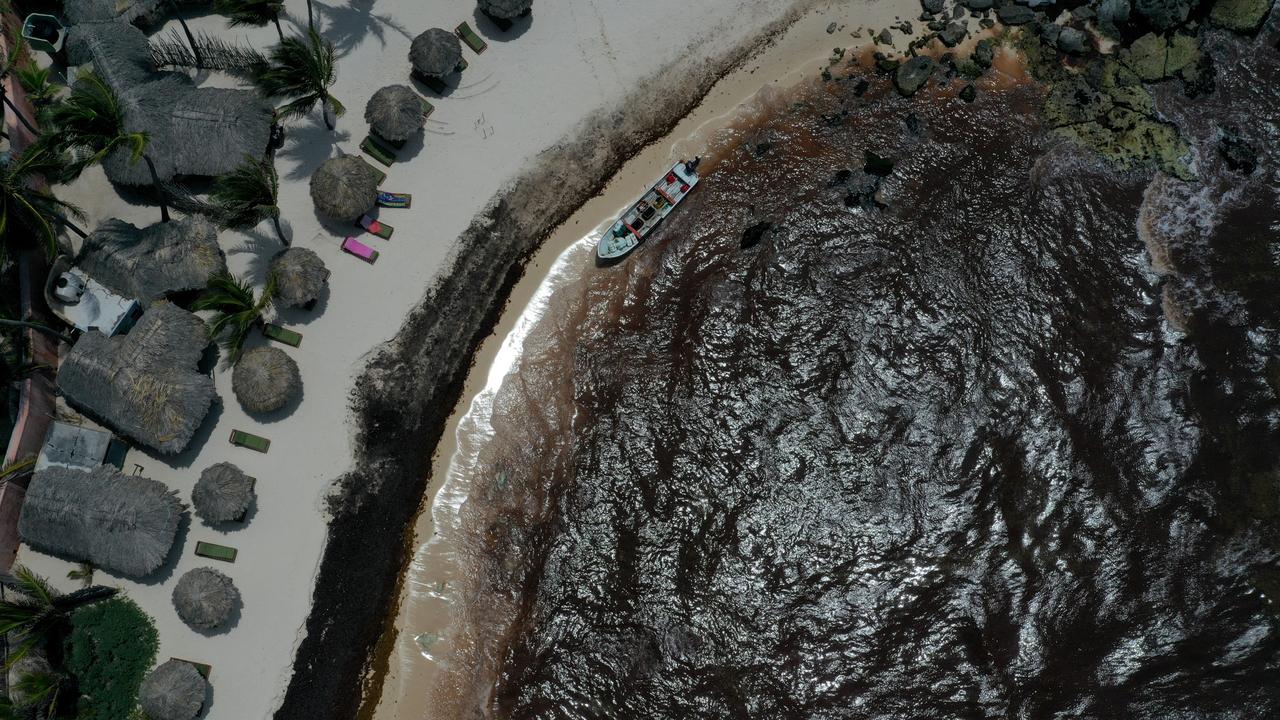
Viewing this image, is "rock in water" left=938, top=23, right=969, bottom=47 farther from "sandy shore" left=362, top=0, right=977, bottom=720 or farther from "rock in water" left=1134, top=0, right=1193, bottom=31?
"rock in water" left=1134, top=0, right=1193, bottom=31

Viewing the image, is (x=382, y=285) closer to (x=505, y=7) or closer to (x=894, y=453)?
(x=505, y=7)

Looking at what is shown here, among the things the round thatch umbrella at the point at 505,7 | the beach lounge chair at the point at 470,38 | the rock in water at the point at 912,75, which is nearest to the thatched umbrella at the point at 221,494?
the beach lounge chair at the point at 470,38

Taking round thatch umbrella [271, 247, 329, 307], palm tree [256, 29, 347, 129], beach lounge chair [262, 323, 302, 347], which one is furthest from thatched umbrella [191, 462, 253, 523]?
palm tree [256, 29, 347, 129]

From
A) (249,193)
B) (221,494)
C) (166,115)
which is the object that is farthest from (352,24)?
(221,494)

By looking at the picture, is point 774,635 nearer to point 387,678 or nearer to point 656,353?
point 656,353

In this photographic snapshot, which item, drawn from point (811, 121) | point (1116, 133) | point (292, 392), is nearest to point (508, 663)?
point (292, 392)

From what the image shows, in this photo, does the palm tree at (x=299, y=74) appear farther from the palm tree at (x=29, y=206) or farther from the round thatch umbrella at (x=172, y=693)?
the round thatch umbrella at (x=172, y=693)
